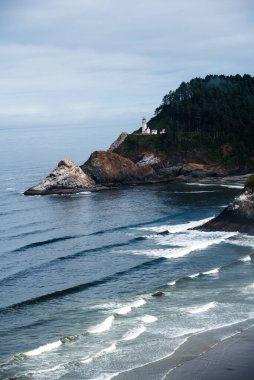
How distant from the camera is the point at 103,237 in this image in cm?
6203

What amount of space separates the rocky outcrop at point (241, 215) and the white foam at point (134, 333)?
2799 cm

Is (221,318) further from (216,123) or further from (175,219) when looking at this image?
(216,123)

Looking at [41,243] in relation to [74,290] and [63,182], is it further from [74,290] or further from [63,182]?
[63,182]

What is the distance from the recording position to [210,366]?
84.7 feet

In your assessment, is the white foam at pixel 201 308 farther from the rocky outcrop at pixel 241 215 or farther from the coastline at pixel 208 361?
the rocky outcrop at pixel 241 215

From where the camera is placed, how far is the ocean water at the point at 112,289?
93.6 ft

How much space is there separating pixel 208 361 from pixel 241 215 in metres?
33.4

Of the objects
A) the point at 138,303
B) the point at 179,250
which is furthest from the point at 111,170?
the point at 138,303

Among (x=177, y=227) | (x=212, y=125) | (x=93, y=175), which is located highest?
(x=212, y=125)

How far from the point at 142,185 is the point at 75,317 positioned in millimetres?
78099

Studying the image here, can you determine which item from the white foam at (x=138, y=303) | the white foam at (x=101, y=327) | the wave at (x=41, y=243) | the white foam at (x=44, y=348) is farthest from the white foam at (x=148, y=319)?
the wave at (x=41, y=243)

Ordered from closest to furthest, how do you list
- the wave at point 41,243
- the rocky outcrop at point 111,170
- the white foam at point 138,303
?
the white foam at point 138,303
the wave at point 41,243
the rocky outcrop at point 111,170

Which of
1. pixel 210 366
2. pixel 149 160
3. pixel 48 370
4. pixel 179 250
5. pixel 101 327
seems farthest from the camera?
pixel 149 160

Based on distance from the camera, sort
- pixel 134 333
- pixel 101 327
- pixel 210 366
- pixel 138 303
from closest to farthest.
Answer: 1. pixel 210 366
2. pixel 134 333
3. pixel 101 327
4. pixel 138 303
